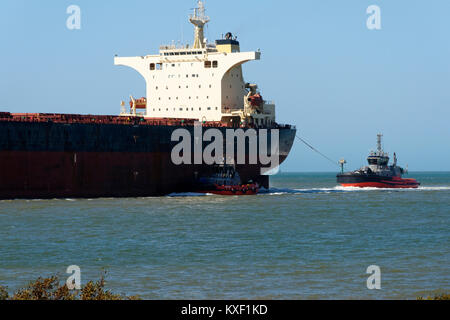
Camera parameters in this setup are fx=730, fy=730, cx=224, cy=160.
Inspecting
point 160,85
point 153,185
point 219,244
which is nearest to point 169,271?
point 219,244

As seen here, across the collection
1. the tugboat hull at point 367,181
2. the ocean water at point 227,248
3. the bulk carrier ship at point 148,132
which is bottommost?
the ocean water at point 227,248

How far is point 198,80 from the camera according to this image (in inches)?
1859

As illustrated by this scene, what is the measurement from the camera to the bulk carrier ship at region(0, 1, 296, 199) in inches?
1403

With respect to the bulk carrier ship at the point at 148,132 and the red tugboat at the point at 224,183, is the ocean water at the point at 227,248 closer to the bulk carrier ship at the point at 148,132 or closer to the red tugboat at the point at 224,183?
the bulk carrier ship at the point at 148,132

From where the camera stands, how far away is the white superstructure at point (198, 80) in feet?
154

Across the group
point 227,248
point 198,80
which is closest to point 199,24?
point 198,80

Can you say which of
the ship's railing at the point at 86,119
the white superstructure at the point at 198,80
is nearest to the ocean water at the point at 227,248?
the ship's railing at the point at 86,119

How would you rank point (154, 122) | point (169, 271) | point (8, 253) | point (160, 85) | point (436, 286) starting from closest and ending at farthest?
point (436, 286), point (169, 271), point (8, 253), point (154, 122), point (160, 85)

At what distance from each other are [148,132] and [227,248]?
64.1 feet

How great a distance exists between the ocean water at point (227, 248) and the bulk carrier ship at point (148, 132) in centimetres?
155

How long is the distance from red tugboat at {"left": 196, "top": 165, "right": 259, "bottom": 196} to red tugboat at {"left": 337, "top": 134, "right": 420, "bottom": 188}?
21.1m
